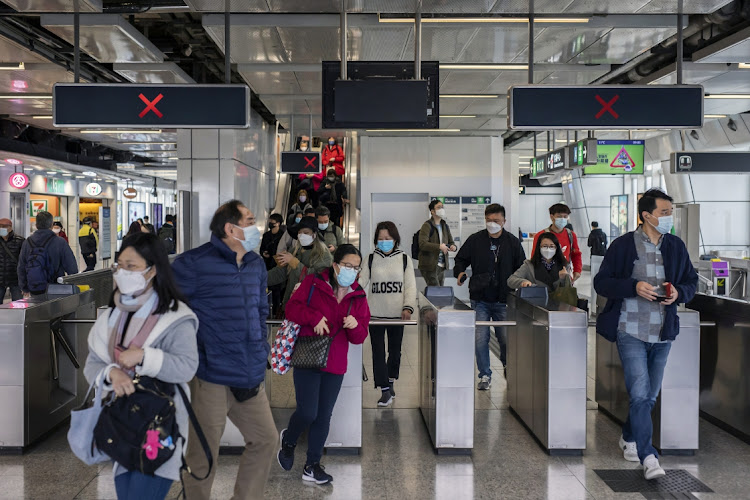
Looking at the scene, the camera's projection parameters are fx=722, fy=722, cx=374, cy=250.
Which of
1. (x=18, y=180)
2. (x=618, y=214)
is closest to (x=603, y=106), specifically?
(x=18, y=180)

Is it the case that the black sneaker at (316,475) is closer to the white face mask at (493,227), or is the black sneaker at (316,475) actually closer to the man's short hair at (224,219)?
the man's short hair at (224,219)

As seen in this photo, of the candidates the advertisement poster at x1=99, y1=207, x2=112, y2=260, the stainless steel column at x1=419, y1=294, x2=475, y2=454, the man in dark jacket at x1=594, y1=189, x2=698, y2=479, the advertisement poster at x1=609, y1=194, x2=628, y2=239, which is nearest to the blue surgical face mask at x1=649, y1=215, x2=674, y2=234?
the man in dark jacket at x1=594, y1=189, x2=698, y2=479

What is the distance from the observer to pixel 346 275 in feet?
14.2

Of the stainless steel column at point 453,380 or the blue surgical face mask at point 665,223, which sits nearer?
the blue surgical face mask at point 665,223

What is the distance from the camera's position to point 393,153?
48.1ft

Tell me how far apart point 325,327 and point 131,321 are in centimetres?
148

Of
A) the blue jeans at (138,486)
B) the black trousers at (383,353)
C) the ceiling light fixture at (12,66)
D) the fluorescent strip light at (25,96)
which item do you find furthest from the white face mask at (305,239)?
the fluorescent strip light at (25,96)

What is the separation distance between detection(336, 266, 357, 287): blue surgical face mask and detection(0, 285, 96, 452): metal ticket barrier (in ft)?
7.31

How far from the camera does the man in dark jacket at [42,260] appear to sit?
28.5ft

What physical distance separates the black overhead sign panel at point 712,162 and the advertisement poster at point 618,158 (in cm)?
70

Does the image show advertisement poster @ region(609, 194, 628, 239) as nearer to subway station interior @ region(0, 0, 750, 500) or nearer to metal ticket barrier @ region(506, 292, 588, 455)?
subway station interior @ region(0, 0, 750, 500)

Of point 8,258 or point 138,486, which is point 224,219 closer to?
point 138,486

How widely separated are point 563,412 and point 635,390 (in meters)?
0.60

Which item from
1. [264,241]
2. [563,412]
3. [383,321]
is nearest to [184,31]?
[264,241]
